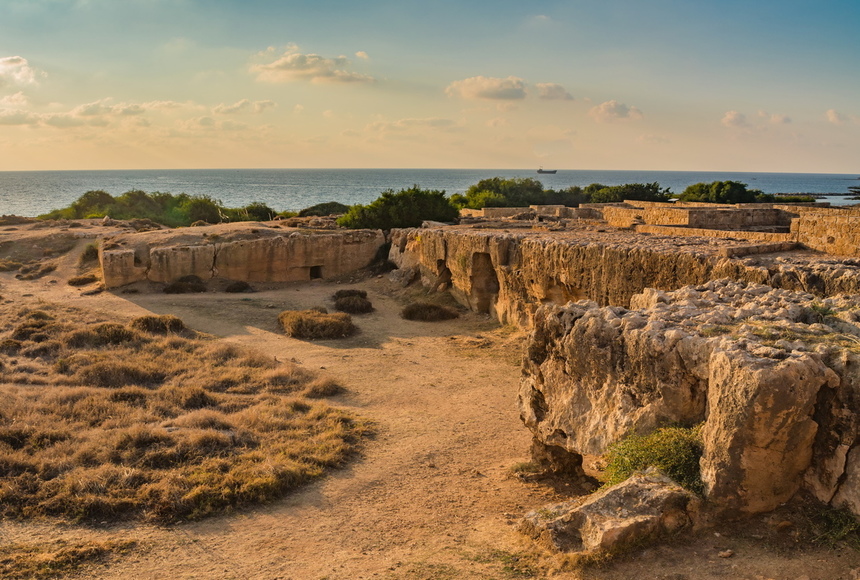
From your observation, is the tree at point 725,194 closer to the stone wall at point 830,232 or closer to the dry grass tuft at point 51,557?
the stone wall at point 830,232

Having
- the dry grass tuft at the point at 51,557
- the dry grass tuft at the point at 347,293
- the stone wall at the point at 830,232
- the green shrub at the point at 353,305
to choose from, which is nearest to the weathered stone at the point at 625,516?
the dry grass tuft at the point at 51,557

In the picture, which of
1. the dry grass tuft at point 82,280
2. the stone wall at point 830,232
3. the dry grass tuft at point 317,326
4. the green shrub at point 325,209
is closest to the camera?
the stone wall at point 830,232

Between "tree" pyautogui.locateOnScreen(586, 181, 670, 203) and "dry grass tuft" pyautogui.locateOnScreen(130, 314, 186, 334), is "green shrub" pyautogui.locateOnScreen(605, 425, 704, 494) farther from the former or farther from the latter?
"tree" pyautogui.locateOnScreen(586, 181, 670, 203)

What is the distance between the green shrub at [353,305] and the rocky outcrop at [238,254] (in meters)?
5.14

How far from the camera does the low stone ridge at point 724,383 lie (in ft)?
14.9

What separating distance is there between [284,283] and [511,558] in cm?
1915

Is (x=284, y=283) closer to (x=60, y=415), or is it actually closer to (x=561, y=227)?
(x=561, y=227)

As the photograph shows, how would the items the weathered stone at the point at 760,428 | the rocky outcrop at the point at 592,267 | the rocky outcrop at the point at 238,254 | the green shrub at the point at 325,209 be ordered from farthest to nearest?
the green shrub at the point at 325,209, the rocky outcrop at the point at 238,254, the rocky outcrop at the point at 592,267, the weathered stone at the point at 760,428

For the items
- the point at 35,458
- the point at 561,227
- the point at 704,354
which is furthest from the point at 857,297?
the point at 561,227

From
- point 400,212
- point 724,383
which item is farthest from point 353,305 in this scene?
point 724,383

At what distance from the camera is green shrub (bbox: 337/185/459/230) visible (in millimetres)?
26903

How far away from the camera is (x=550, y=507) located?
579 cm

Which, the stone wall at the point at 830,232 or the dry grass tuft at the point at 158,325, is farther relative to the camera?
the dry grass tuft at the point at 158,325

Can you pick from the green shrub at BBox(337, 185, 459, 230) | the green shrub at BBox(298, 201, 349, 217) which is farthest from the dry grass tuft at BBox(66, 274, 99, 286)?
the green shrub at BBox(298, 201, 349, 217)
